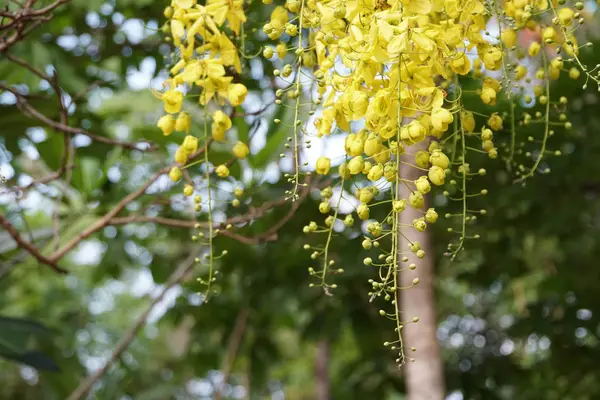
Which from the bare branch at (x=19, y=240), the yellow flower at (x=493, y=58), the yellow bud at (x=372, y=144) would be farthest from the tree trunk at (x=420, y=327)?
the bare branch at (x=19, y=240)

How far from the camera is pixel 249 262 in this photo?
8.05 feet

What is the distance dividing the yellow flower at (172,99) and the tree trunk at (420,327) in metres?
0.50

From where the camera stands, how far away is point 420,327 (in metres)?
1.55

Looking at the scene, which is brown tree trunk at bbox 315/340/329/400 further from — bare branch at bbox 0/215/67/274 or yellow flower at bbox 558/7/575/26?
yellow flower at bbox 558/7/575/26

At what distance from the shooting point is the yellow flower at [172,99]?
115cm

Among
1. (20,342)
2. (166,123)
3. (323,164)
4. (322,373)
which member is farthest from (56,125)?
(322,373)

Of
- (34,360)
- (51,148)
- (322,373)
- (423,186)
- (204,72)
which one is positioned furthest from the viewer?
(322,373)

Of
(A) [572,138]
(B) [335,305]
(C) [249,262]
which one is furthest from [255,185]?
(A) [572,138]

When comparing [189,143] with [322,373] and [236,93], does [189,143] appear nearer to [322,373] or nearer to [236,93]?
[236,93]

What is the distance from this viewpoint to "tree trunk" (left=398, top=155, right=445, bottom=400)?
150 centimetres

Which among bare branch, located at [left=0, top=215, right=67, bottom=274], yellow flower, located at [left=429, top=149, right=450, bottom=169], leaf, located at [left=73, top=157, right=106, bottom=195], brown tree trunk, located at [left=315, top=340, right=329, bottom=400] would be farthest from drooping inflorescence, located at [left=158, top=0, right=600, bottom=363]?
brown tree trunk, located at [left=315, top=340, right=329, bottom=400]

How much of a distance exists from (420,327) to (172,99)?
708 mm

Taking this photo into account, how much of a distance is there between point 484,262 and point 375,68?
1.76 metres

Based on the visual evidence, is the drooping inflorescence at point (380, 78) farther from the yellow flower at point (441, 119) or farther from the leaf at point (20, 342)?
the leaf at point (20, 342)
